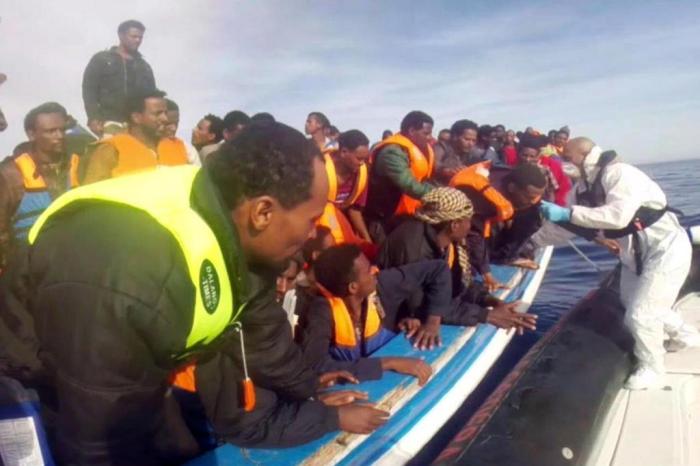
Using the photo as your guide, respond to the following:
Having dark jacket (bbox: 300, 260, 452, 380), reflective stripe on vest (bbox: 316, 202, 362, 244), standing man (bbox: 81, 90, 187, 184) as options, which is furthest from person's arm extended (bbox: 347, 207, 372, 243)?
standing man (bbox: 81, 90, 187, 184)

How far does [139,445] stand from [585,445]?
2169 mm

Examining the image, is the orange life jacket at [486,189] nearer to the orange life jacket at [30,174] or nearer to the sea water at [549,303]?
the sea water at [549,303]

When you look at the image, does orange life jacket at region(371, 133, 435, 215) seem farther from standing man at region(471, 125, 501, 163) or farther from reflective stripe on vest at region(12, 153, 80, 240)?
standing man at region(471, 125, 501, 163)

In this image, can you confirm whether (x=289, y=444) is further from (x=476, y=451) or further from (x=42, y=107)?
(x=42, y=107)

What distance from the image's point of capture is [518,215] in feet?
15.6

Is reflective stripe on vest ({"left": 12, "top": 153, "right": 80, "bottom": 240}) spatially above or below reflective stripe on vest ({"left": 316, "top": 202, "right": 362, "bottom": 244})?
above

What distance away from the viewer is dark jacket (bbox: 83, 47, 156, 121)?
493 cm

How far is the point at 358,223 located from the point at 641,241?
2.11 metres

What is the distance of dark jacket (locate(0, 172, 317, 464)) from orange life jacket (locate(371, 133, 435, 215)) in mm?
3416

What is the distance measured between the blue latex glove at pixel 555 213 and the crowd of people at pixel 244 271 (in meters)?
0.02

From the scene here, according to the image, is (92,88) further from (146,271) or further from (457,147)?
(146,271)

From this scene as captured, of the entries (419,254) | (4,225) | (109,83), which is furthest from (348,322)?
(109,83)

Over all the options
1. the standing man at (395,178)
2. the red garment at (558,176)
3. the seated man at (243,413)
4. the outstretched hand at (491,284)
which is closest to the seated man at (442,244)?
the outstretched hand at (491,284)

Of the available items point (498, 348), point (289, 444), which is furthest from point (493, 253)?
point (289, 444)
